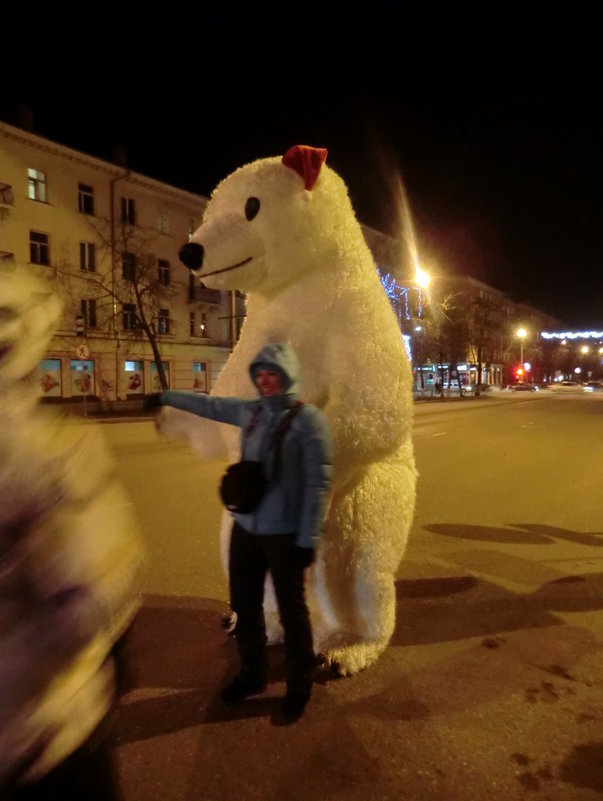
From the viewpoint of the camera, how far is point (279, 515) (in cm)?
243

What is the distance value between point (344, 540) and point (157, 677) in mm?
1124

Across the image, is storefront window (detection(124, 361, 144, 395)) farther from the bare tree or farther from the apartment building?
the bare tree

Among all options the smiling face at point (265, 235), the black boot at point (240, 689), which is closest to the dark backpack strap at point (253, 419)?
the smiling face at point (265, 235)

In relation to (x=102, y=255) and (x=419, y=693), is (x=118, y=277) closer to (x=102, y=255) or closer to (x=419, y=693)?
(x=102, y=255)

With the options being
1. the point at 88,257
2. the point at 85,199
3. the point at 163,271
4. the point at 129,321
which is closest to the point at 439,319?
the point at 163,271

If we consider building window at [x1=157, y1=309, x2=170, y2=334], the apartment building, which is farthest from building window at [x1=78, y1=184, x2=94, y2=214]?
building window at [x1=157, y1=309, x2=170, y2=334]

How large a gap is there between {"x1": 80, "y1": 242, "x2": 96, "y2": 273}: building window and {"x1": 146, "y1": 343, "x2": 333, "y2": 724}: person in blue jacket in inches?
970

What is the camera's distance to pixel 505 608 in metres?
3.90

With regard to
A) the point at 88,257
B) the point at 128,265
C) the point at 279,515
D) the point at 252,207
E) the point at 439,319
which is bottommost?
the point at 279,515

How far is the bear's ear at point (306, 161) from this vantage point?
283 centimetres

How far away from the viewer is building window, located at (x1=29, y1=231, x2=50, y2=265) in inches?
927

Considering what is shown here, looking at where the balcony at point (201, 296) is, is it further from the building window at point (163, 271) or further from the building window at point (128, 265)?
the building window at point (128, 265)

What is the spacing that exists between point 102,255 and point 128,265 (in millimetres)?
2091

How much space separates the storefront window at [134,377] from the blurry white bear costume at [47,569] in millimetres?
26870
